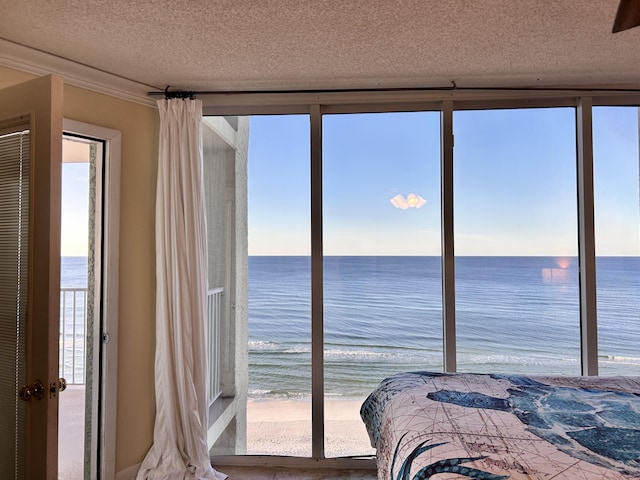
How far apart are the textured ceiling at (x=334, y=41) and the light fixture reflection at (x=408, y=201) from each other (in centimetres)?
78

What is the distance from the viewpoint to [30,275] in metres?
1.39

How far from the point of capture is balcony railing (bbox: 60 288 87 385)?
3.94 metres

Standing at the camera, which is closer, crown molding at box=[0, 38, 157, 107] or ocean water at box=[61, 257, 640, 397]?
crown molding at box=[0, 38, 157, 107]

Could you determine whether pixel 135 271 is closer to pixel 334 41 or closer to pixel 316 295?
pixel 316 295

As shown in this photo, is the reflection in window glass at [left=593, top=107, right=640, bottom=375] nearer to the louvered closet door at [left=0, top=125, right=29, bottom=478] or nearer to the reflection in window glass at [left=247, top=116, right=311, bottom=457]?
the reflection in window glass at [left=247, top=116, right=311, bottom=457]

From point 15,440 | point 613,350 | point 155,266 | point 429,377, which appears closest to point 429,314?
point 429,377

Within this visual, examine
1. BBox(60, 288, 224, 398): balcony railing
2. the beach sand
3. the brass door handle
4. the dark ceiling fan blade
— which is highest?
the dark ceiling fan blade

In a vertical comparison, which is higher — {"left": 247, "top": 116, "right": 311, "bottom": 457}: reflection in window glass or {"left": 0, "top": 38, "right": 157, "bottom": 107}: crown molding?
{"left": 0, "top": 38, "right": 157, "bottom": 107}: crown molding

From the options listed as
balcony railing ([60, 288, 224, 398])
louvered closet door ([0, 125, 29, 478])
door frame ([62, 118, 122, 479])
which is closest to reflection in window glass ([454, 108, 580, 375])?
door frame ([62, 118, 122, 479])

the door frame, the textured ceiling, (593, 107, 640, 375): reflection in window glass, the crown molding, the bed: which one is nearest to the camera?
the bed

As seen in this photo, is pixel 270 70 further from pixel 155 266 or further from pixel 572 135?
pixel 572 135

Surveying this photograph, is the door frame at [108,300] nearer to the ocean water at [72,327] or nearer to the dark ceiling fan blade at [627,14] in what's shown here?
the ocean water at [72,327]

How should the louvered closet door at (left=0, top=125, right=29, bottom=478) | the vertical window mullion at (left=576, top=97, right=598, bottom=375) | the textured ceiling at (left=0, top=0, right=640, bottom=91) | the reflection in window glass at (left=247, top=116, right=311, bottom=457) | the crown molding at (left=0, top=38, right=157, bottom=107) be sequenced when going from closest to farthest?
the louvered closet door at (left=0, top=125, right=29, bottom=478)
the textured ceiling at (left=0, top=0, right=640, bottom=91)
the crown molding at (left=0, top=38, right=157, bottom=107)
the vertical window mullion at (left=576, top=97, right=598, bottom=375)
the reflection in window glass at (left=247, top=116, right=311, bottom=457)

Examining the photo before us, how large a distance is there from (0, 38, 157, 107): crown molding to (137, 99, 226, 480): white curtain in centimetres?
20
